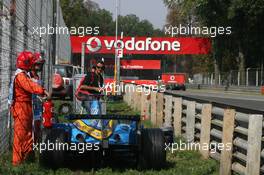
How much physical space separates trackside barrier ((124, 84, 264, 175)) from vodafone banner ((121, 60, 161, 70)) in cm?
5578

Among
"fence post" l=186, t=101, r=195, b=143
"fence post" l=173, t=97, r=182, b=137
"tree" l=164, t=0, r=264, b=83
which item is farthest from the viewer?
"tree" l=164, t=0, r=264, b=83

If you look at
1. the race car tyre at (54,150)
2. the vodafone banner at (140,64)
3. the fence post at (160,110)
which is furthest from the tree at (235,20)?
the race car tyre at (54,150)

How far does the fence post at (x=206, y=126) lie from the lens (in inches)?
431

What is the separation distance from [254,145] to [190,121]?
456 centimetres

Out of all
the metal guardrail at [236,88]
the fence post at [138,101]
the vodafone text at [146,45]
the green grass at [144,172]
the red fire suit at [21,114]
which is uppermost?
the vodafone text at [146,45]

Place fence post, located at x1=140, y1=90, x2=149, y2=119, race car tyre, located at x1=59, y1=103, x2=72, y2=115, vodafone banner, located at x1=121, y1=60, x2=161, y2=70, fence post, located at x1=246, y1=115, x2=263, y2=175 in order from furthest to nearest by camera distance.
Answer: vodafone banner, located at x1=121, y1=60, x2=161, y2=70 < fence post, located at x1=140, y1=90, x2=149, y2=119 < race car tyre, located at x1=59, y1=103, x2=72, y2=115 < fence post, located at x1=246, y1=115, x2=263, y2=175

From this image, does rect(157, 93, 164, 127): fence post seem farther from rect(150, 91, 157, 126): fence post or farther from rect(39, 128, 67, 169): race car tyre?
rect(39, 128, 67, 169): race car tyre

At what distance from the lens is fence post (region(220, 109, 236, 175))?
9094mm

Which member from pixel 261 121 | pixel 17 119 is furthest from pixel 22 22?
pixel 261 121

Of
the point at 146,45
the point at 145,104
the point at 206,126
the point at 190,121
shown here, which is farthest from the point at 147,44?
the point at 206,126

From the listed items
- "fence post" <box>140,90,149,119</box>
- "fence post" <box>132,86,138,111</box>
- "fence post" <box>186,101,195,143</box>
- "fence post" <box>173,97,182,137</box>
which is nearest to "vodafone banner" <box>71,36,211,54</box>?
"fence post" <box>132,86,138,111</box>

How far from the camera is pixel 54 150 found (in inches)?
350

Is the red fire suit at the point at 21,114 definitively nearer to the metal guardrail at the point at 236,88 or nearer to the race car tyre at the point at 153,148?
the race car tyre at the point at 153,148

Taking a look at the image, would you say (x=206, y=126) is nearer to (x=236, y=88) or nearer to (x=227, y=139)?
(x=227, y=139)
